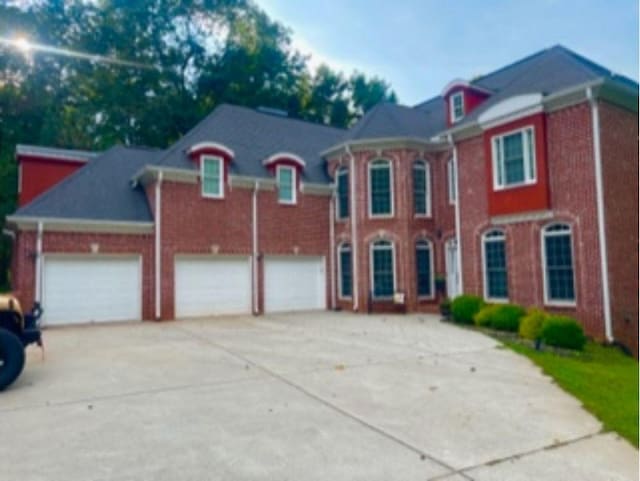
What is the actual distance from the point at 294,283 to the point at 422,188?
19.8 feet

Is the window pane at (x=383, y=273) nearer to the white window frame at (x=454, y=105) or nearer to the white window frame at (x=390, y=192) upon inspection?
the white window frame at (x=390, y=192)

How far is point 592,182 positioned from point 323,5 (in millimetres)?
7983

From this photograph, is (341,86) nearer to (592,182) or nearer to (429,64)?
(429,64)

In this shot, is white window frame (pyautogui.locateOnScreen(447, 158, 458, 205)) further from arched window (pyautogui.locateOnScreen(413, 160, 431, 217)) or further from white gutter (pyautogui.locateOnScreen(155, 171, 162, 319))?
white gutter (pyautogui.locateOnScreen(155, 171, 162, 319))

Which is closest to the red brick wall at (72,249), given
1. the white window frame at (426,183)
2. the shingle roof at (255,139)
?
the shingle roof at (255,139)

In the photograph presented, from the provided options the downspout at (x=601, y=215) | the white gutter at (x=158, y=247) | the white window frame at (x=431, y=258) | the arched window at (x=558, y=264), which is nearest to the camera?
the downspout at (x=601, y=215)

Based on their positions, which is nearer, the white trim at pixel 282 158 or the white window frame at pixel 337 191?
the white trim at pixel 282 158

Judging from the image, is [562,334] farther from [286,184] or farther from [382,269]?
[286,184]

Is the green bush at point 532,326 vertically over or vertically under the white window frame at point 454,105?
under

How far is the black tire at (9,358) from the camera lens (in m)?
6.04

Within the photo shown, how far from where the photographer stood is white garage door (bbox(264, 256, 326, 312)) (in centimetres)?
1622

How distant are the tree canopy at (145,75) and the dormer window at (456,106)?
60.1ft

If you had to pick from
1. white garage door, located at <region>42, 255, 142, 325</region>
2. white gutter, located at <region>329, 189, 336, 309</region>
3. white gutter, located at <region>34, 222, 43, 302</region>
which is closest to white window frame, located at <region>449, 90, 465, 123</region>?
white gutter, located at <region>329, 189, 336, 309</region>

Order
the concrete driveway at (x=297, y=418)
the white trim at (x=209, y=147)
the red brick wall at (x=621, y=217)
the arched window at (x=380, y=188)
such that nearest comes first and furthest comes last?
the concrete driveway at (x=297, y=418)
the red brick wall at (x=621, y=217)
the white trim at (x=209, y=147)
the arched window at (x=380, y=188)
